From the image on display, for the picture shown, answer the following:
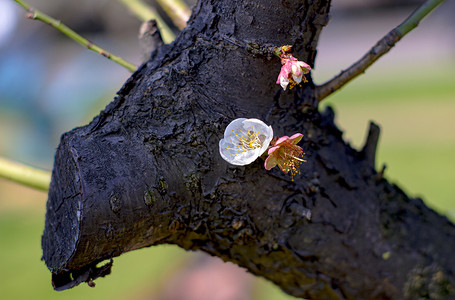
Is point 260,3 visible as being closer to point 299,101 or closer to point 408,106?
point 299,101

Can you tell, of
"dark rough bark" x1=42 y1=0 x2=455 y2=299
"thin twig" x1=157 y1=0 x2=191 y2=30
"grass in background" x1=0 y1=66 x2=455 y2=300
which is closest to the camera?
"dark rough bark" x1=42 y1=0 x2=455 y2=299

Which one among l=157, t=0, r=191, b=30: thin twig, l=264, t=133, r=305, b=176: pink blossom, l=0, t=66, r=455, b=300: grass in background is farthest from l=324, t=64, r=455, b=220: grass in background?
l=264, t=133, r=305, b=176: pink blossom

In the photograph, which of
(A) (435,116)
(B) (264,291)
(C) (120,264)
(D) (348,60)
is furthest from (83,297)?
(D) (348,60)

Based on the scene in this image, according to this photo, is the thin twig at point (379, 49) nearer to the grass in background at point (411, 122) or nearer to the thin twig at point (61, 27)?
the thin twig at point (61, 27)

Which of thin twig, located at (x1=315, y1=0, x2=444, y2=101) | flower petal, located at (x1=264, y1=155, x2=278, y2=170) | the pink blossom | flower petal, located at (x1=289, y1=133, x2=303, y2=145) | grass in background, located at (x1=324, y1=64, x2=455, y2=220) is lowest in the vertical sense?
flower petal, located at (x1=264, y1=155, x2=278, y2=170)

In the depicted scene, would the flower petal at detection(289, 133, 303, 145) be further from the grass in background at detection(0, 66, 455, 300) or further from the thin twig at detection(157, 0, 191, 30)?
the grass in background at detection(0, 66, 455, 300)

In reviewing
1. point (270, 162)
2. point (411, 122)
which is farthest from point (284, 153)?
point (411, 122)

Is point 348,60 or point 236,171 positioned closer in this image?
point 236,171
